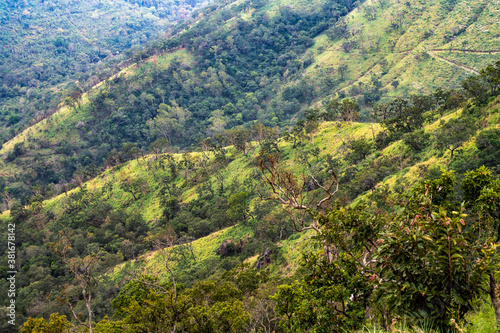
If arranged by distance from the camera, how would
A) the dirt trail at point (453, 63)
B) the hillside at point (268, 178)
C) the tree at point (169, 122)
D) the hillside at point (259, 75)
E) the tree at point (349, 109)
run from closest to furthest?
the hillside at point (268, 178) < the tree at point (349, 109) < the dirt trail at point (453, 63) < the hillside at point (259, 75) < the tree at point (169, 122)

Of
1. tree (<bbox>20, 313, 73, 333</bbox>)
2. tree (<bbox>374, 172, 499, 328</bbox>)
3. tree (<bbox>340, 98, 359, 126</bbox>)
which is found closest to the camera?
tree (<bbox>374, 172, 499, 328</bbox>)

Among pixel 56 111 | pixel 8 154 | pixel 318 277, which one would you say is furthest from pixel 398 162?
pixel 56 111

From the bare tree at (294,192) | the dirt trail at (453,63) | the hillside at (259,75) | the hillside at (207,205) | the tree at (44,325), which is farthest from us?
the hillside at (259,75)

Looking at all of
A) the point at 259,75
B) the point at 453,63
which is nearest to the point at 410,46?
the point at 453,63

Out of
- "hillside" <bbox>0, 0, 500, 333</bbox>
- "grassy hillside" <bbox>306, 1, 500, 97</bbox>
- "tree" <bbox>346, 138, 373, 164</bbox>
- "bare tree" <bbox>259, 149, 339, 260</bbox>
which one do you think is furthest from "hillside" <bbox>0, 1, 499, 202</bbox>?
"bare tree" <bbox>259, 149, 339, 260</bbox>

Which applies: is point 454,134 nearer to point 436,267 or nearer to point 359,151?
point 359,151

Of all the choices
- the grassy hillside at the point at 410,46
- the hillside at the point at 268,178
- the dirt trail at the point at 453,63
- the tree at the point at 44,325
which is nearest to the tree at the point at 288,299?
the hillside at the point at 268,178

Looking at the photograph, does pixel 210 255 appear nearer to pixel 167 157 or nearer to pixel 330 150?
pixel 330 150

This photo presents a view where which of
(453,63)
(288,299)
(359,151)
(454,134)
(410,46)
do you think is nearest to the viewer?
(288,299)

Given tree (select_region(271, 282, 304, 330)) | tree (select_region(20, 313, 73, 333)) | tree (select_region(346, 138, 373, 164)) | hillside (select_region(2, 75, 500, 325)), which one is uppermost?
tree (select_region(20, 313, 73, 333))

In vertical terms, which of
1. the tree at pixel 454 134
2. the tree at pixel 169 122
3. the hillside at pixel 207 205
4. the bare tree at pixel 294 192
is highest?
the bare tree at pixel 294 192

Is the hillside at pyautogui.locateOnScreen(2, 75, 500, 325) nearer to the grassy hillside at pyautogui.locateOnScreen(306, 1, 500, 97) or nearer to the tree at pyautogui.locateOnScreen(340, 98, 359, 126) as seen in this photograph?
the tree at pyautogui.locateOnScreen(340, 98, 359, 126)

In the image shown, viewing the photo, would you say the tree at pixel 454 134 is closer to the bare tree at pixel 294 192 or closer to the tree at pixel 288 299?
the tree at pixel 288 299

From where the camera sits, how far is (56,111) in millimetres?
113688
